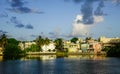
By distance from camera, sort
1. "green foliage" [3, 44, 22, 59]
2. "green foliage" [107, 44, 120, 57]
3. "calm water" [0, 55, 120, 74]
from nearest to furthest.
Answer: "calm water" [0, 55, 120, 74] < "green foliage" [3, 44, 22, 59] < "green foliage" [107, 44, 120, 57]

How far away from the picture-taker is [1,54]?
653ft

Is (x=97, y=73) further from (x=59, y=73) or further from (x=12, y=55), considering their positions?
(x=12, y=55)

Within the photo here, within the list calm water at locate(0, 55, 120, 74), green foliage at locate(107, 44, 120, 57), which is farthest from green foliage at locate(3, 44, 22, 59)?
calm water at locate(0, 55, 120, 74)

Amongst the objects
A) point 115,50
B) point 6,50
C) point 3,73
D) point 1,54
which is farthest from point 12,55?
point 3,73

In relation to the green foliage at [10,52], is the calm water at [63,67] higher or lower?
lower

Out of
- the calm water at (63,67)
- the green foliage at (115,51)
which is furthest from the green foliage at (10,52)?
the calm water at (63,67)

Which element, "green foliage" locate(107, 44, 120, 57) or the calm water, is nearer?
the calm water

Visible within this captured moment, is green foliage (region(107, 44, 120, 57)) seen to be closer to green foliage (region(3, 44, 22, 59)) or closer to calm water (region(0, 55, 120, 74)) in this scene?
green foliage (region(3, 44, 22, 59))

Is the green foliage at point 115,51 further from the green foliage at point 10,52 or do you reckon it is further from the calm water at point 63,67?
the calm water at point 63,67

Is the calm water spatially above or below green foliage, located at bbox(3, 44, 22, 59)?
below

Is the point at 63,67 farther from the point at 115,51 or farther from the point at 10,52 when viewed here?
the point at 115,51

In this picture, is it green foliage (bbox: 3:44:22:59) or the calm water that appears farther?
green foliage (bbox: 3:44:22:59)

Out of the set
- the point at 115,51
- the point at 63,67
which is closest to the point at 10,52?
the point at 115,51

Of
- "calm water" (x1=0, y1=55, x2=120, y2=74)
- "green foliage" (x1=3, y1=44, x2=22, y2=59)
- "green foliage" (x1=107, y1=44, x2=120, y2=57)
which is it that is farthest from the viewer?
"green foliage" (x1=107, y1=44, x2=120, y2=57)
